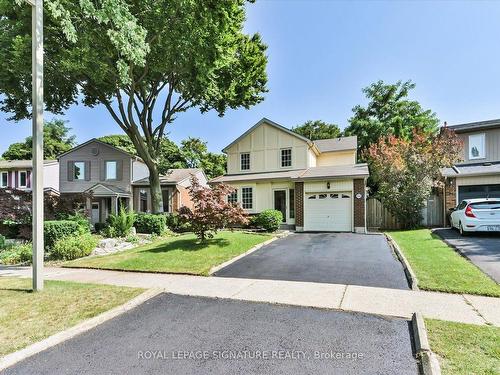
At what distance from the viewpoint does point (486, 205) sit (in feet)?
37.8

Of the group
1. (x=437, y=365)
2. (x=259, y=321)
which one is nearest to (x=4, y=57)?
(x=259, y=321)

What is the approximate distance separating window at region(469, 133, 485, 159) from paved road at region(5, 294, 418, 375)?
19287 mm

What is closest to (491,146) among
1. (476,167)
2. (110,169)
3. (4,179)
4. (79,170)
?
(476,167)

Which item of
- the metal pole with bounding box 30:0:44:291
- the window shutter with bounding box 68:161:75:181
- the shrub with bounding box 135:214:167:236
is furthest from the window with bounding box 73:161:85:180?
the metal pole with bounding box 30:0:44:291

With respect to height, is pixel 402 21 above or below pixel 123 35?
above

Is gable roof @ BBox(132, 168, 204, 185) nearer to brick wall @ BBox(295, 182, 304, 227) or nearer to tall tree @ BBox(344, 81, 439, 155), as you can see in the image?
brick wall @ BBox(295, 182, 304, 227)

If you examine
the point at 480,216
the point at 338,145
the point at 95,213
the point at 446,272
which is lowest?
the point at 446,272

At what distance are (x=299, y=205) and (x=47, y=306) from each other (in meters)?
13.5

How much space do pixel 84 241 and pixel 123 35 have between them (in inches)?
302

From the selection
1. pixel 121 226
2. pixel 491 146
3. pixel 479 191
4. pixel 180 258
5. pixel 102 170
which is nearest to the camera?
pixel 180 258

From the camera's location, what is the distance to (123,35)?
8.46m

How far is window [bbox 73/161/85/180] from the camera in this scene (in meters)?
24.7

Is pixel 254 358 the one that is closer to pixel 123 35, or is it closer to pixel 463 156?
pixel 123 35

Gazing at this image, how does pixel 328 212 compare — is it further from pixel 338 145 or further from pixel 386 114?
pixel 386 114
